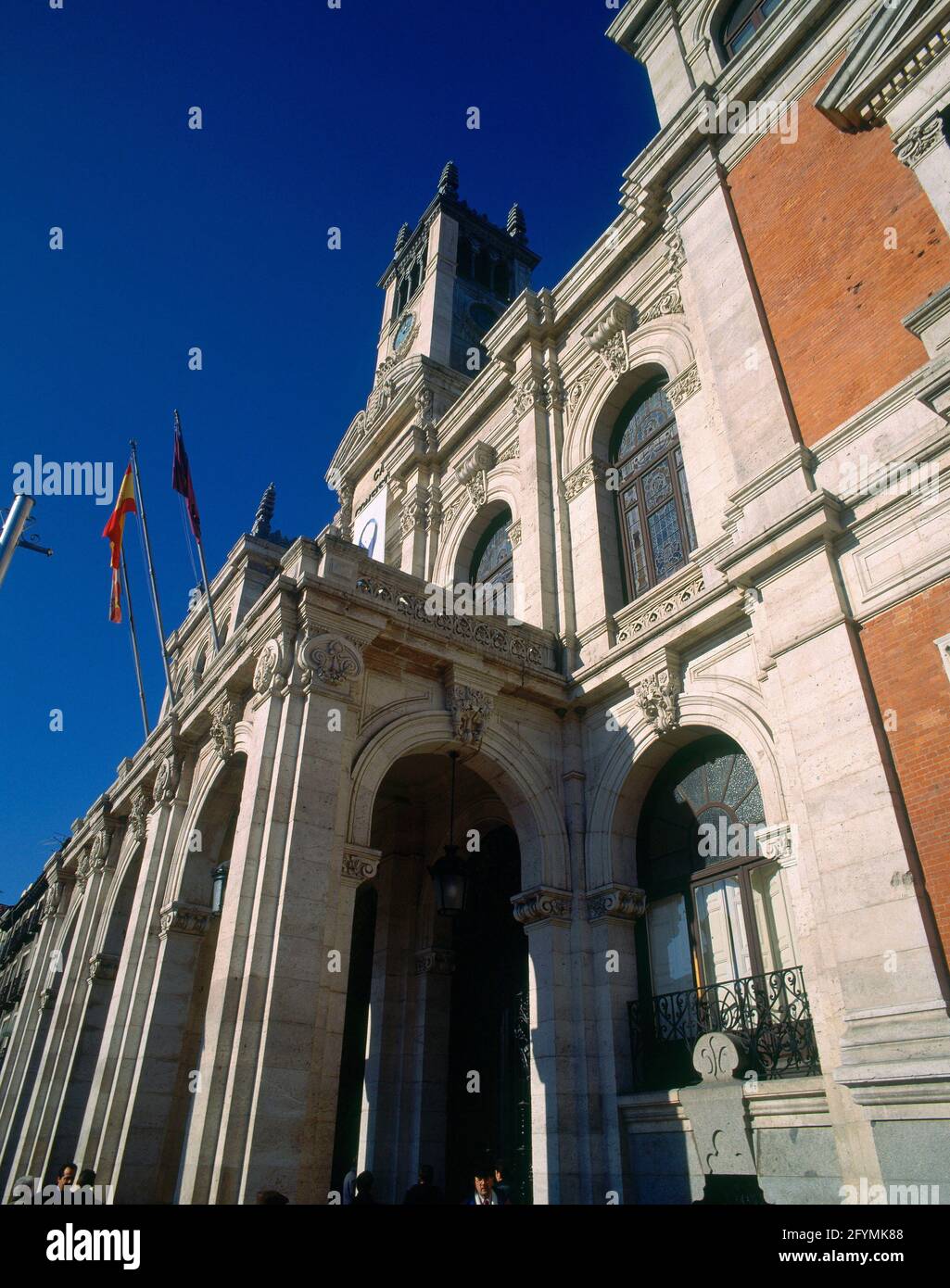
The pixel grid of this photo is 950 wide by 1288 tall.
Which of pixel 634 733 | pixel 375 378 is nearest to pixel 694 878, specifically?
pixel 634 733

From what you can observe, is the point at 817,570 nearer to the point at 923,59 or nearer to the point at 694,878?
the point at 694,878

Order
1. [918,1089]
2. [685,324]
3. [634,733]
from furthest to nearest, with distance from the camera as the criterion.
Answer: [685,324]
[634,733]
[918,1089]

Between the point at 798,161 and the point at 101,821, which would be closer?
the point at 798,161

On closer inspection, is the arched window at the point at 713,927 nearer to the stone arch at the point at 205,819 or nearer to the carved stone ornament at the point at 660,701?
the carved stone ornament at the point at 660,701

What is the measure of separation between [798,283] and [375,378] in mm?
20109

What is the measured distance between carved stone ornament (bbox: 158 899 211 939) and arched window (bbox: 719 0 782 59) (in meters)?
17.3

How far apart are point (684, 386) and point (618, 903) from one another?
8.48 metres

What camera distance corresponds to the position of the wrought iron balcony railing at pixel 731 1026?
905cm

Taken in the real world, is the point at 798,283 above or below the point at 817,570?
above

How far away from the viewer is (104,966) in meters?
17.2

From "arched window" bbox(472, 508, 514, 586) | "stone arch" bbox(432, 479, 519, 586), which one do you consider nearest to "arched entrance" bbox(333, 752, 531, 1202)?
"arched window" bbox(472, 508, 514, 586)

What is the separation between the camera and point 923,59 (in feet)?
33.4

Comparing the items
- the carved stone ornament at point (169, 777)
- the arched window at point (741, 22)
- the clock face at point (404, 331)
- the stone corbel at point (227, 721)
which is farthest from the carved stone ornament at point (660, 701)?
the clock face at point (404, 331)
